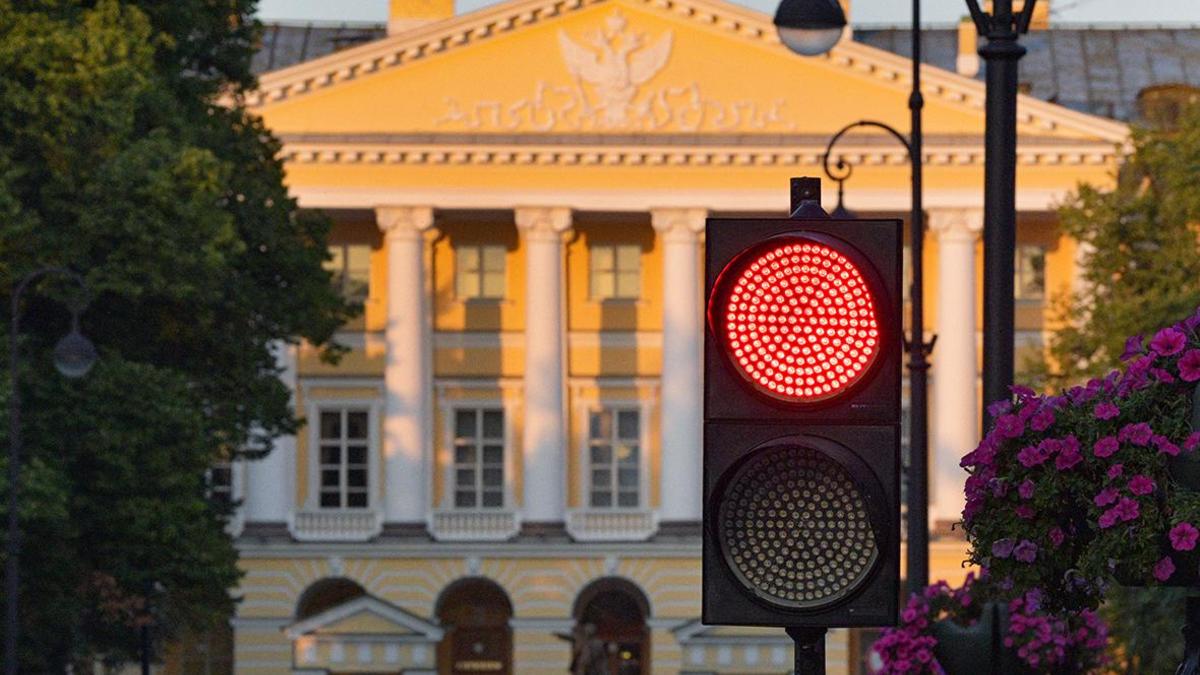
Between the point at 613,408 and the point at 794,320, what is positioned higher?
the point at 613,408

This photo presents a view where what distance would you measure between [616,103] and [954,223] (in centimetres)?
758

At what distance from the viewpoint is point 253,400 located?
129ft

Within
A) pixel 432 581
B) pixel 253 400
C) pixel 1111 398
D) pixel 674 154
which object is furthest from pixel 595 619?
pixel 1111 398

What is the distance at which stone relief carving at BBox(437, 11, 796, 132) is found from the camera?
7238cm

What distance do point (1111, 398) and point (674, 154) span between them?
65553mm

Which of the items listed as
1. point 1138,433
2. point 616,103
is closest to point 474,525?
point 616,103

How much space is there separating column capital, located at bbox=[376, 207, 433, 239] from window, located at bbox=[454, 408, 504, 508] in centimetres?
449

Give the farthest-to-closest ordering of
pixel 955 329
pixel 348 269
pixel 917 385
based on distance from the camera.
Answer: pixel 348 269
pixel 955 329
pixel 917 385

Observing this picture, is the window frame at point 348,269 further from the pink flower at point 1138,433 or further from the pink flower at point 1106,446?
the pink flower at point 1138,433

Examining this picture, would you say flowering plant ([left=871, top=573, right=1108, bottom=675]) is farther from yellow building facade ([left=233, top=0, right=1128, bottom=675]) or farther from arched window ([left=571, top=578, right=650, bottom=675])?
arched window ([left=571, top=578, right=650, bottom=675])

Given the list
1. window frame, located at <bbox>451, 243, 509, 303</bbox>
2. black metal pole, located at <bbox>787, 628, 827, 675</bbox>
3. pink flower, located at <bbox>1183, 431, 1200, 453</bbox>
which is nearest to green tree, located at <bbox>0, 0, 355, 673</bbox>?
pink flower, located at <bbox>1183, 431, 1200, 453</bbox>

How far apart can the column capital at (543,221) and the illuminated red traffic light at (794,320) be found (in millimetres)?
66423

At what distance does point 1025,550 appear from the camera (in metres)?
7.43

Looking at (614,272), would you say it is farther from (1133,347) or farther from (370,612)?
(1133,347)
